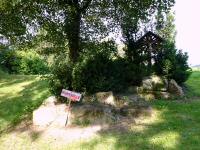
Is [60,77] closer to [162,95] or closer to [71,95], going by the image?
[71,95]

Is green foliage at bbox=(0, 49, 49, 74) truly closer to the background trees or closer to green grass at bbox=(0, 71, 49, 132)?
green grass at bbox=(0, 71, 49, 132)

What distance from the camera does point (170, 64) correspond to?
75.0ft

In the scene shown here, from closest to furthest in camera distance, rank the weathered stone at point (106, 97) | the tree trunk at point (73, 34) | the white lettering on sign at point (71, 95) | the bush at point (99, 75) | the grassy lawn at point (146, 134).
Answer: the grassy lawn at point (146, 134)
the white lettering on sign at point (71, 95)
the weathered stone at point (106, 97)
the bush at point (99, 75)
the tree trunk at point (73, 34)

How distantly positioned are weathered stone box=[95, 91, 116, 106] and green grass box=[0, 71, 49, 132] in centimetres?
375

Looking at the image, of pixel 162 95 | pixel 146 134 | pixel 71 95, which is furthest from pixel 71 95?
pixel 162 95

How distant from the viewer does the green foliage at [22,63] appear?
41.4 m

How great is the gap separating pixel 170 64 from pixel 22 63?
22215 millimetres

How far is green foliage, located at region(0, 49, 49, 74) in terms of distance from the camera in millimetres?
41438

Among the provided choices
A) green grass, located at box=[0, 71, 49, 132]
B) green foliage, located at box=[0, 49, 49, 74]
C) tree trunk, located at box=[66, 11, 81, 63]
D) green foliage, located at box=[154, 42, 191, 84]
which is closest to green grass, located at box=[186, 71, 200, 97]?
green foliage, located at box=[154, 42, 191, 84]

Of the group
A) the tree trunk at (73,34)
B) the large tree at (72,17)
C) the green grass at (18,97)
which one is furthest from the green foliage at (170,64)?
the green grass at (18,97)

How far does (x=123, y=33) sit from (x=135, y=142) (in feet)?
30.7

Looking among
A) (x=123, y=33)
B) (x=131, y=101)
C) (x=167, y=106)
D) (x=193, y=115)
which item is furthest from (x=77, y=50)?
(x=193, y=115)

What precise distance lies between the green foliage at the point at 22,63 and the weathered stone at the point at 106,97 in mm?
22696

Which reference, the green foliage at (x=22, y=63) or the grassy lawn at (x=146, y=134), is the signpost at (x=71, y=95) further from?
the green foliage at (x=22, y=63)
